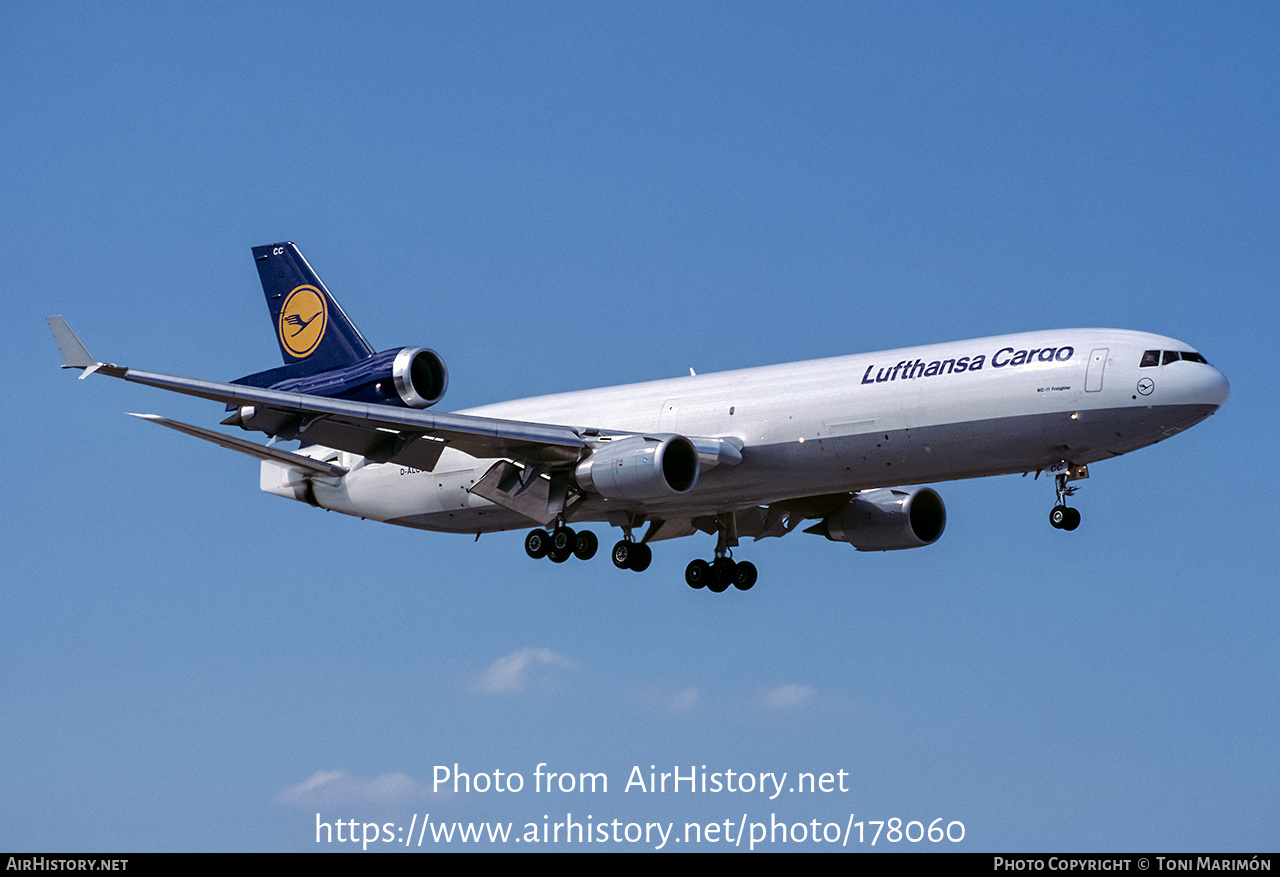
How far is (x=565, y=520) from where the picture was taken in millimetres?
41719

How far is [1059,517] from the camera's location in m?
37.3

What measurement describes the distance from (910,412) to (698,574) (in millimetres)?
9572

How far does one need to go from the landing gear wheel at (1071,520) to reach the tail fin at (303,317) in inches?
721

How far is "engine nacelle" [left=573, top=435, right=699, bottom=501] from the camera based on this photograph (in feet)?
126

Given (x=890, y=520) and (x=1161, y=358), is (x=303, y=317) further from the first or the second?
(x=1161, y=358)

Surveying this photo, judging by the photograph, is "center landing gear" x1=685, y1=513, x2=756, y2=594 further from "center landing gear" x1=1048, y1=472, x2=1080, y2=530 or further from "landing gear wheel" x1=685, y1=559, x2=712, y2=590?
"center landing gear" x1=1048, y1=472, x2=1080, y2=530

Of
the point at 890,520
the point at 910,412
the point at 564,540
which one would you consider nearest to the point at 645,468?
the point at 564,540

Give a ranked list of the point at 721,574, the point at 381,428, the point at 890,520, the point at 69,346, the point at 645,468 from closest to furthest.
Result: 1. the point at 69,346
2. the point at 645,468
3. the point at 381,428
4. the point at 721,574
5. the point at 890,520

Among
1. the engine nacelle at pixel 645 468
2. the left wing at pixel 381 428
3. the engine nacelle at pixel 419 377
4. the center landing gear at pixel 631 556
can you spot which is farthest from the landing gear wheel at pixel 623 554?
the engine nacelle at pixel 419 377

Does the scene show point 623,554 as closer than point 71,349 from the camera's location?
No

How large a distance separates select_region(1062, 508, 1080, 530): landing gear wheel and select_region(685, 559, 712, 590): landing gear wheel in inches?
426
